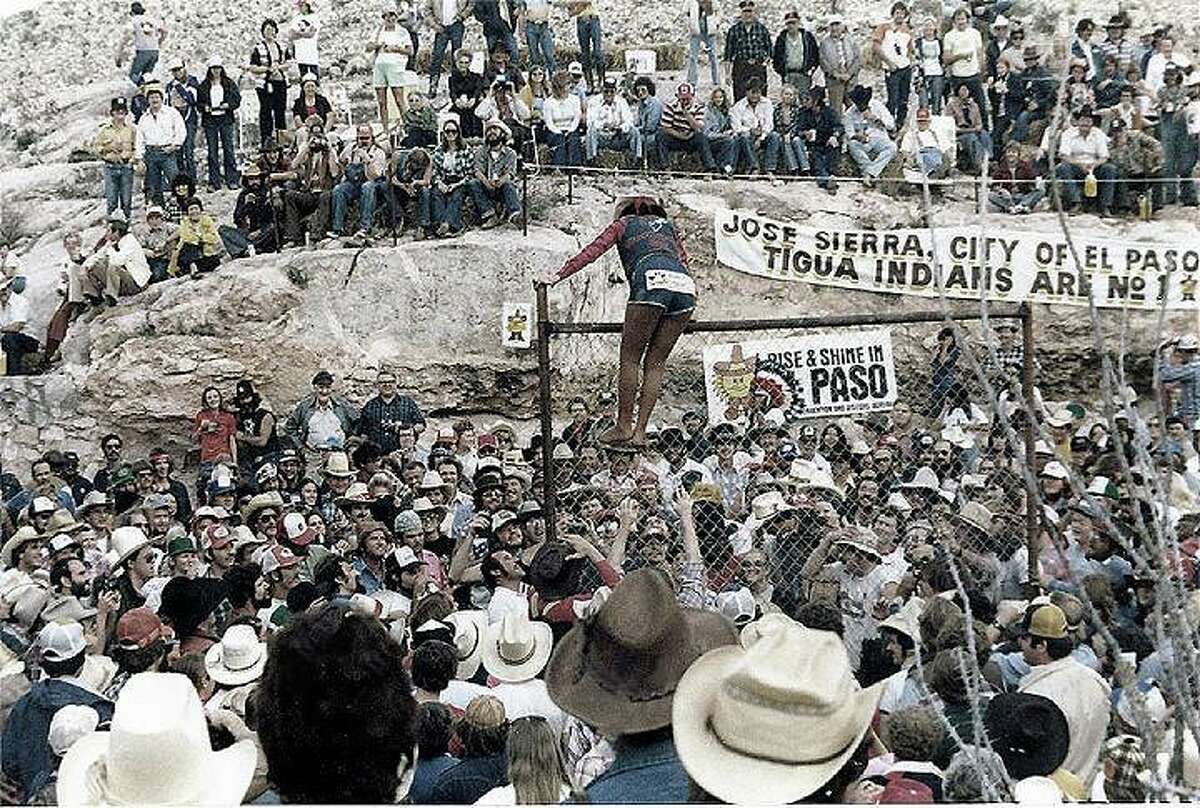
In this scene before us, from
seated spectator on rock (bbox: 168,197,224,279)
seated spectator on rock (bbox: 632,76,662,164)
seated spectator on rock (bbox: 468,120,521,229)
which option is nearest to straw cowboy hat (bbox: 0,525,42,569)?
seated spectator on rock (bbox: 168,197,224,279)

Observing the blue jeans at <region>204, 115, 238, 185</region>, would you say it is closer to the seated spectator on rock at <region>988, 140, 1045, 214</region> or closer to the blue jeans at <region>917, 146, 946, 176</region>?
the blue jeans at <region>917, 146, 946, 176</region>

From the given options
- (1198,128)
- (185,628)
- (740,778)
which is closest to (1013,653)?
(185,628)

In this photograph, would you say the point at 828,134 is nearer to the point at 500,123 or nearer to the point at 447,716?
the point at 500,123

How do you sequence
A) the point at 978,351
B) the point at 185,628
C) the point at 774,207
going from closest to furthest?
the point at 185,628 → the point at 978,351 → the point at 774,207

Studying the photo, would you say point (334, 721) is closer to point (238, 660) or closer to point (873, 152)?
point (238, 660)

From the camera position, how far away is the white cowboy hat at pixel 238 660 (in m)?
7.00

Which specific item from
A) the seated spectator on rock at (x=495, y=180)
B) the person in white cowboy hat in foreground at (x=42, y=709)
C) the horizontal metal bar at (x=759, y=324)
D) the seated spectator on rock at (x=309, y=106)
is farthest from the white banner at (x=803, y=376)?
the seated spectator on rock at (x=309, y=106)

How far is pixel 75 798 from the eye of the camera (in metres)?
3.83

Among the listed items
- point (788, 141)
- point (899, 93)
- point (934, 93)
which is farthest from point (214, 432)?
point (934, 93)

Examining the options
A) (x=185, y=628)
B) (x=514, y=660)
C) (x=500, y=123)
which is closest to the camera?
(x=514, y=660)

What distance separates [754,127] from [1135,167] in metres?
3.72

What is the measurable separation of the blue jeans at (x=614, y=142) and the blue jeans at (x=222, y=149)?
3.47 metres

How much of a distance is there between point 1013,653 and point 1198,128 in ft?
38.5

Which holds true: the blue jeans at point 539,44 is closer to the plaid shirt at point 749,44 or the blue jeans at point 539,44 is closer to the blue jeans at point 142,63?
the plaid shirt at point 749,44
